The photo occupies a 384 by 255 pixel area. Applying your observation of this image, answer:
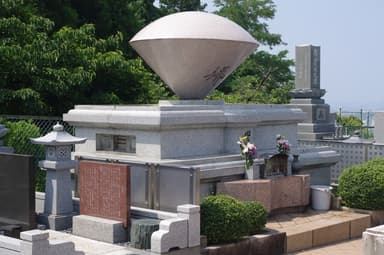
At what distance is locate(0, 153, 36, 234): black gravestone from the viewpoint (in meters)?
8.60

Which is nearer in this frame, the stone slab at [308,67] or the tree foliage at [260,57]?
the stone slab at [308,67]

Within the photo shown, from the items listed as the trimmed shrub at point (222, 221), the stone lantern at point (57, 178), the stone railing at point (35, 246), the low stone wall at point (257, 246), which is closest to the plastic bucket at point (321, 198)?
the low stone wall at point (257, 246)

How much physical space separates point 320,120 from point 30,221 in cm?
1441

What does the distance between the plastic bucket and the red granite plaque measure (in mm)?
4614

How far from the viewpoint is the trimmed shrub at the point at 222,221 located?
876 cm

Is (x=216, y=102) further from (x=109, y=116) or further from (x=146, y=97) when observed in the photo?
(x=146, y=97)

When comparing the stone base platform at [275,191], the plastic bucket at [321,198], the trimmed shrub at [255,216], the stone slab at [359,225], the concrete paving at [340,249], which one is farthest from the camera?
the plastic bucket at [321,198]

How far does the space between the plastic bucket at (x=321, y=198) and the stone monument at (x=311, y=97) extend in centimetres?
862

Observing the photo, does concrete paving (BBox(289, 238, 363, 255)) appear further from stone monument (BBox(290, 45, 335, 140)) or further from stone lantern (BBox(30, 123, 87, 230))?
stone monument (BBox(290, 45, 335, 140))

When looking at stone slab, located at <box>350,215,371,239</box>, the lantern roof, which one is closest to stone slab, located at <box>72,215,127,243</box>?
the lantern roof

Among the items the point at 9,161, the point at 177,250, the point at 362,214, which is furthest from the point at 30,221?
the point at 362,214

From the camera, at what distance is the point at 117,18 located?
72.1 ft

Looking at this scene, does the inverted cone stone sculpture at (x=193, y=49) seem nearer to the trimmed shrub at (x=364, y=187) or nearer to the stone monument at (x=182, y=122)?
the stone monument at (x=182, y=122)

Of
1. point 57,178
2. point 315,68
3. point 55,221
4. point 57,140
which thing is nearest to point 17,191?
point 57,178
